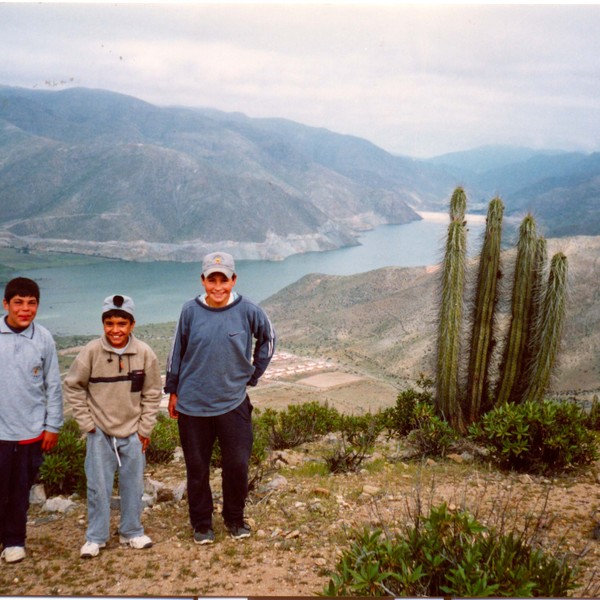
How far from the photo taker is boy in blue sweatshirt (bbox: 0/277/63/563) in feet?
8.66

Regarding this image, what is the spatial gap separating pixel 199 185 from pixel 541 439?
5.68 metres

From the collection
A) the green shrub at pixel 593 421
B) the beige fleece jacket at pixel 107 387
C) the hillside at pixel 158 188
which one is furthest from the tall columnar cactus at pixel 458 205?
the beige fleece jacket at pixel 107 387

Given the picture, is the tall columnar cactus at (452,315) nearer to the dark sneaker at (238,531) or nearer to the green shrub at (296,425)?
the green shrub at (296,425)

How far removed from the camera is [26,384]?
266 cm

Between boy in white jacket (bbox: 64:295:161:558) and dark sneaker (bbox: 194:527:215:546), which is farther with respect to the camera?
dark sneaker (bbox: 194:527:215:546)

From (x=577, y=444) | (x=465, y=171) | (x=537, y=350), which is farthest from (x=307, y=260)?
(x=577, y=444)

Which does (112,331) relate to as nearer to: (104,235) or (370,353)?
(104,235)

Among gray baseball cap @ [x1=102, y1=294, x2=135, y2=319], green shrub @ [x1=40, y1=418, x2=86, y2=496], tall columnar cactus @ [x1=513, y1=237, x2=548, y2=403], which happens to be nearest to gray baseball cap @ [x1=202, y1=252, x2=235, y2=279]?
gray baseball cap @ [x1=102, y1=294, x2=135, y2=319]

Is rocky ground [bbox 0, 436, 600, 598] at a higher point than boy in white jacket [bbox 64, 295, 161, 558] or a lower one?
lower

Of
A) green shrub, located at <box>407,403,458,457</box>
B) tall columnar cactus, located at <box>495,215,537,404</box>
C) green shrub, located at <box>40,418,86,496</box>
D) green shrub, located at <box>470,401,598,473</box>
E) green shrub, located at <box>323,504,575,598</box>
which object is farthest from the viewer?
tall columnar cactus, located at <box>495,215,537,404</box>

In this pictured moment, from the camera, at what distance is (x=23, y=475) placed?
271cm

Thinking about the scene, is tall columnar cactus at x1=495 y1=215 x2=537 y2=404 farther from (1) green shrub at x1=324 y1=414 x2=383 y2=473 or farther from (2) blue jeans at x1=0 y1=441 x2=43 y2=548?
(2) blue jeans at x1=0 y1=441 x2=43 y2=548

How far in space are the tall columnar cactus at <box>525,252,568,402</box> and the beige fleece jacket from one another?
152 inches

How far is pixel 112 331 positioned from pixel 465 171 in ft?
22.2
